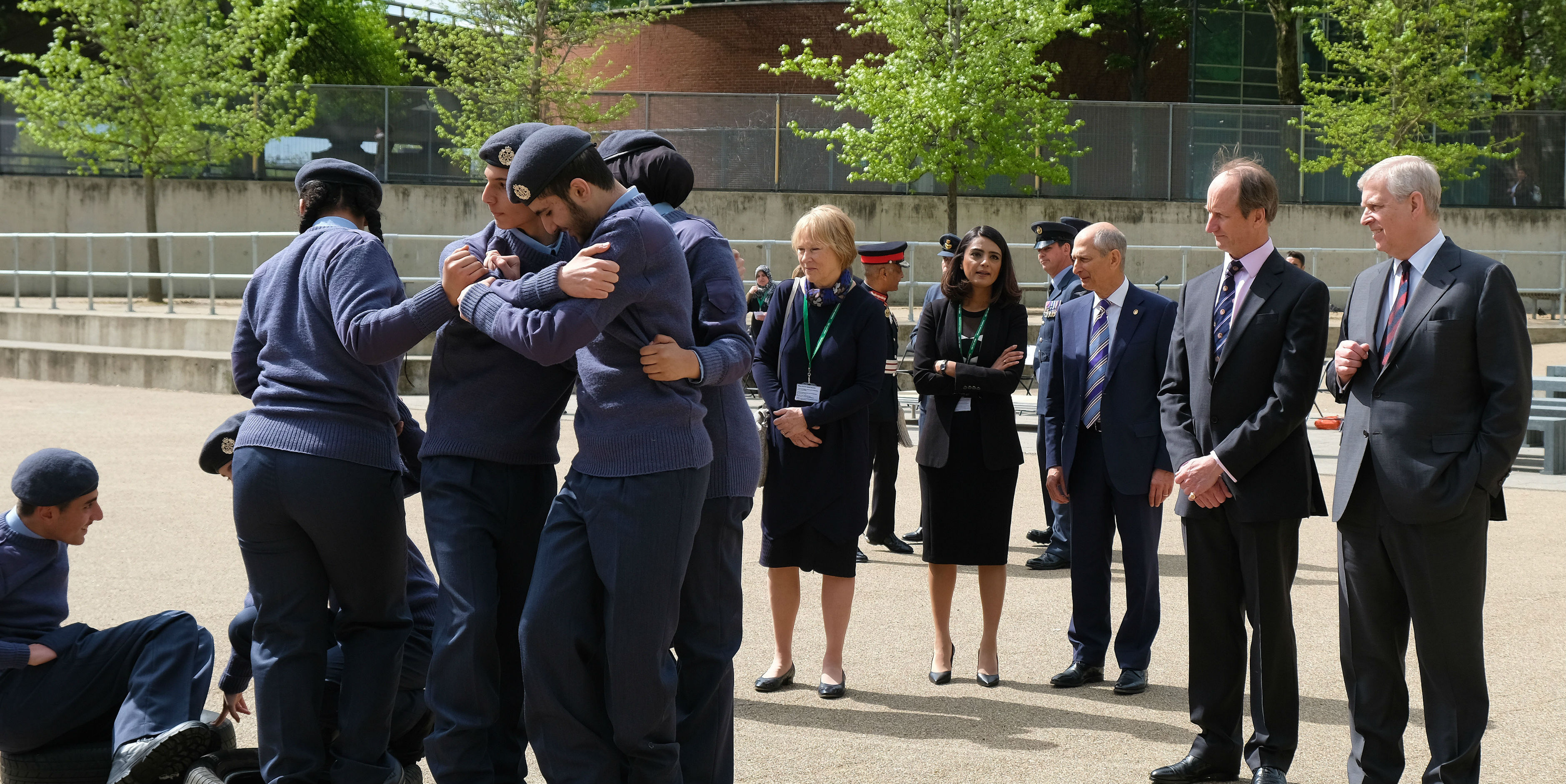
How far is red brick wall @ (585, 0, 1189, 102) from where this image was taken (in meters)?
35.2

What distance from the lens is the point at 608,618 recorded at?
147 inches

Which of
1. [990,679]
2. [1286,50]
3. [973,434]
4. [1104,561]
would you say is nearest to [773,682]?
[990,679]

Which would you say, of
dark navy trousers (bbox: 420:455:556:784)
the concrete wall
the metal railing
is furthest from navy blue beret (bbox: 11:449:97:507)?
the concrete wall

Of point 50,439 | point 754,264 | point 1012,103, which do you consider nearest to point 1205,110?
point 1012,103

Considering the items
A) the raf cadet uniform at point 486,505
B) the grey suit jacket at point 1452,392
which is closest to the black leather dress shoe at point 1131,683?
the grey suit jacket at point 1452,392

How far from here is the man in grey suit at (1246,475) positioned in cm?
460

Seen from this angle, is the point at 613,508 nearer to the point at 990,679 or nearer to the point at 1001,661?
the point at 990,679

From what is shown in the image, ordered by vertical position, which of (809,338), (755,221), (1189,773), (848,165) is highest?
(848,165)

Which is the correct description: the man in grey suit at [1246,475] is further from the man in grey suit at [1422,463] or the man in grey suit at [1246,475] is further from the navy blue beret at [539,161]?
the navy blue beret at [539,161]

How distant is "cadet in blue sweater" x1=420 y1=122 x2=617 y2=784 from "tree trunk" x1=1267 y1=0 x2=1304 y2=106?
95.6 feet

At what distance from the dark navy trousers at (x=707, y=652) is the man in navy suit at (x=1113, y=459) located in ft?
7.17

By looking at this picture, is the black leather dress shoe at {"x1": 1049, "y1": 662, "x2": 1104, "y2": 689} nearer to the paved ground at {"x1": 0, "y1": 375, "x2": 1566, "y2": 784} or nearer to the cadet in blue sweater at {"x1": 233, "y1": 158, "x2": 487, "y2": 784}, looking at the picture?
the paved ground at {"x1": 0, "y1": 375, "x2": 1566, "y2": 784}

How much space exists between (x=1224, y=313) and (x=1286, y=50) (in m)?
29.3

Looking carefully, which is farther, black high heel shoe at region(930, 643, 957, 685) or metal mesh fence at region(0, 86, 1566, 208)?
metal mesh fence at region(0, 86, 1566, 208)
